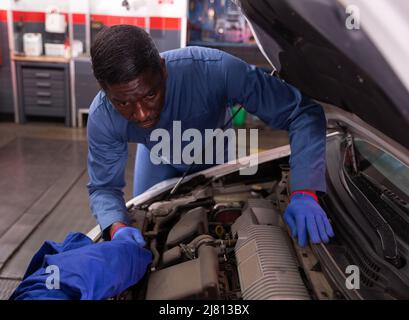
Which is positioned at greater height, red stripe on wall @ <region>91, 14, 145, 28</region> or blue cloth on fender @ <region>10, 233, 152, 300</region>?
red stripe on wall @ <region>91, 14, 145, 28</region>

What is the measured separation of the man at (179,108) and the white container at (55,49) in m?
4.18

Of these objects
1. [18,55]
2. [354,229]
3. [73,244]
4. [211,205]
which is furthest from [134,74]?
[18,55]

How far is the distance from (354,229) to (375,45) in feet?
2.18

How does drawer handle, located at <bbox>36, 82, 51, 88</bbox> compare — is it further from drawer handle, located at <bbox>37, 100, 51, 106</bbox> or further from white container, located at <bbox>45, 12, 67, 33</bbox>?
white container, located at <bbox>45, 12, 67, 33</bbox>

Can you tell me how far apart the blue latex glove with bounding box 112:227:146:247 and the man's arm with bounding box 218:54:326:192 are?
529 millimetres

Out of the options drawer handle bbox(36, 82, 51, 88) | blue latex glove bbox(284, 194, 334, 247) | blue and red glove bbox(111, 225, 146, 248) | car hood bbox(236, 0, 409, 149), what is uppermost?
car hood bbox(236, 0, 409, 149)

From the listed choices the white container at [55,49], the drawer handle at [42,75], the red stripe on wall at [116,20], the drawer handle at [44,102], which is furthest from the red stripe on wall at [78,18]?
the drawer handle at [44,102]

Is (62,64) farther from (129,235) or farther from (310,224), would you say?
(310,224)

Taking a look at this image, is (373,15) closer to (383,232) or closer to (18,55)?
(383,232)

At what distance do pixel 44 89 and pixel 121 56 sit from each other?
4.54 m

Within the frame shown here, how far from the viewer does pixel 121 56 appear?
48.2 inches

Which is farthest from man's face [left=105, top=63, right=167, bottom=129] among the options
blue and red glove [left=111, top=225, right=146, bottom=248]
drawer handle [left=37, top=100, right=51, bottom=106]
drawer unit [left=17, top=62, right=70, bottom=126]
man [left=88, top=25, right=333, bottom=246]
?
drawer handle [left=37, top=100, right=51, bottom=106]

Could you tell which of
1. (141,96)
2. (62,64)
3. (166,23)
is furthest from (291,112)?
(166,23)

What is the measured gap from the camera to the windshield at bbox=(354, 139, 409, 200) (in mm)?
1364
